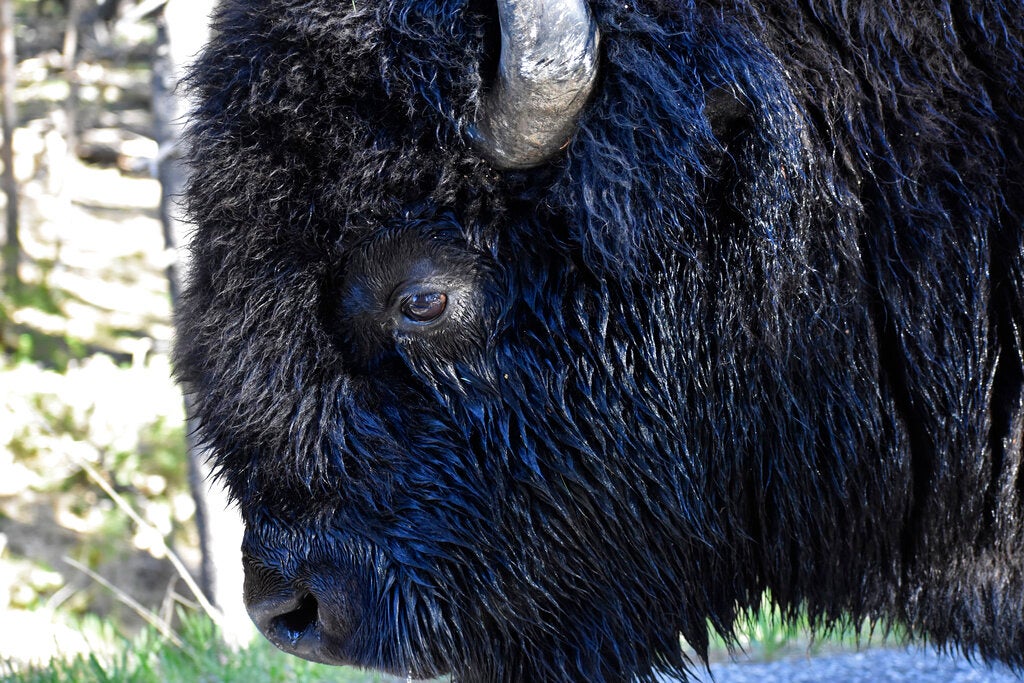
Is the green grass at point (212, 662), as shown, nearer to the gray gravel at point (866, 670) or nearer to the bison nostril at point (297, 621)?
the gray gravel at point (866, 670)

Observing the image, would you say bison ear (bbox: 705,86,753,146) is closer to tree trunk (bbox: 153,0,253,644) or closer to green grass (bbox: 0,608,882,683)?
green grass (bbox: 0,608,882,683)

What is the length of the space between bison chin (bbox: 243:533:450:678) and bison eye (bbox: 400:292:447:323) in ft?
1.91

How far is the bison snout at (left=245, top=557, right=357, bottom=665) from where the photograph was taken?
2502mm

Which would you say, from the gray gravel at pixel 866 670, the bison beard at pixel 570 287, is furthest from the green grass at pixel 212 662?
the bison beard at pixel 570 287

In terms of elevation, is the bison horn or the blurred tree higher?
the bison horn

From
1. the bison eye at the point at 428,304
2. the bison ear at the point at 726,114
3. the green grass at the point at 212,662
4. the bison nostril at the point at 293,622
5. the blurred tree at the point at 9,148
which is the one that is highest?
the bison ear at the point at 726,114

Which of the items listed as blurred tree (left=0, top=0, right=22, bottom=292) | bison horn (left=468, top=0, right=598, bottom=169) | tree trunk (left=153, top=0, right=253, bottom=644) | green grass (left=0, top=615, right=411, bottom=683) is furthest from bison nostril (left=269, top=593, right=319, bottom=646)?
blurred tree (left=0, top=0, right=22, bottom=292)

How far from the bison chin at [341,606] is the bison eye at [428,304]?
1.91 ft

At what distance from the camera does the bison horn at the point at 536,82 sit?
2244 millimetres

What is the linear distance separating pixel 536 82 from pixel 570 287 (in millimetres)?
491

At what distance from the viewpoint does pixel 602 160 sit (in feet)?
7.88

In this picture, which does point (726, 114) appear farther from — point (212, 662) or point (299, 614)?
point (212, 662)

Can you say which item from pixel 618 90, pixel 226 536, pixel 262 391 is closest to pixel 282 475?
pixel 262 391

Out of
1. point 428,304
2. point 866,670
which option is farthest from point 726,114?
point 866,670
